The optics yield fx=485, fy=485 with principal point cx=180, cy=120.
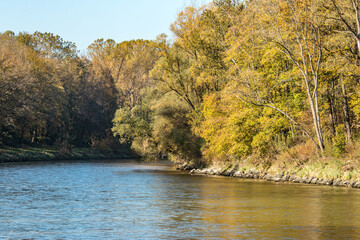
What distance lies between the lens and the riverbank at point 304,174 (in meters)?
31.1

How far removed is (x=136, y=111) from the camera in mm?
69125

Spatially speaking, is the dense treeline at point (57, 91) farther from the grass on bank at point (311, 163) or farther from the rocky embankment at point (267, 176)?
the grass on bank at point (311, 163)

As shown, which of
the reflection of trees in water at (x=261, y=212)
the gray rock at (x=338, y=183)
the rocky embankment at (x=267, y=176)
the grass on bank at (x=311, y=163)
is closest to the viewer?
the reflection of trees in water at (x=261, y=212)

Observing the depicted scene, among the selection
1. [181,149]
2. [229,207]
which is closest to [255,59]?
[181,149]

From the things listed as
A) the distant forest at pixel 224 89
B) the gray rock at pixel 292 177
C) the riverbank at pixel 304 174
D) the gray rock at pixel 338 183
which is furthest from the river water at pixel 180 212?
the distant forest at pixel 224 89

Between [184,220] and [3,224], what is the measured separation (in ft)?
21.8

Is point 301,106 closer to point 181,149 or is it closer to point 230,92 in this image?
point 230,92

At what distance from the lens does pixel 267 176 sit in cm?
3934

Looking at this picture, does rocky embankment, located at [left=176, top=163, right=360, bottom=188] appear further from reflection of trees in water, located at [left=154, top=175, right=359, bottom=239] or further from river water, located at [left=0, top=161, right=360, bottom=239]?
reflection of trees in water, located at [left=154, top=175, right=359, bottom=239]

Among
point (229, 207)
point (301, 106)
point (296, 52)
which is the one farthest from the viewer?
point (301, 106)

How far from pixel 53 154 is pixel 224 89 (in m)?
43.8

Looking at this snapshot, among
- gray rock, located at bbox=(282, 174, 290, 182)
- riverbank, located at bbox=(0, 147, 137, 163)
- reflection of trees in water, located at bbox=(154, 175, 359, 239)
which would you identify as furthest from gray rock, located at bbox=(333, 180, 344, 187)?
riverbank, located at bbox=(0, 147, 137, 163)

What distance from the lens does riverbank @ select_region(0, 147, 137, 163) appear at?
7019 centimetres

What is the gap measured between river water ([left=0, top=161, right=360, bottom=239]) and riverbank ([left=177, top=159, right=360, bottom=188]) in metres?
1.71
